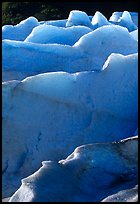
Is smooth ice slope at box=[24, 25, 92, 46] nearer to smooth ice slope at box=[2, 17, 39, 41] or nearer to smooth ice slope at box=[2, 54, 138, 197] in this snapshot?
smooth ice slope at box=[2, 17, 39, 41]

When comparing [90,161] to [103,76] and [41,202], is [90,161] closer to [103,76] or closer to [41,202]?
[41,202]

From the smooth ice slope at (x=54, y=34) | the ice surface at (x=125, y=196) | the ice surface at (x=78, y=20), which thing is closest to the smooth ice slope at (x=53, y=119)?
the ice surface at (x=125, y=196)

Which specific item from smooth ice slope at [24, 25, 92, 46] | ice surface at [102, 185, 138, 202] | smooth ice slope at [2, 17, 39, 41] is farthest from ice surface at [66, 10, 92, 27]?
ice surface at [102, 185, 138, 202]

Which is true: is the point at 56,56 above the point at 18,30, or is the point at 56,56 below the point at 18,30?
above

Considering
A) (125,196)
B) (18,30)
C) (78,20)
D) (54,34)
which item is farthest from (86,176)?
(78,20)

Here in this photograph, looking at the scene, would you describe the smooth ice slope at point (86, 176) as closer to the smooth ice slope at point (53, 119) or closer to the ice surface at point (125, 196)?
the ice surface at point (125, 196)

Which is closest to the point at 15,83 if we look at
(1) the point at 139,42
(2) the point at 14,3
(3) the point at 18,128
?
(3) the point at 18,128

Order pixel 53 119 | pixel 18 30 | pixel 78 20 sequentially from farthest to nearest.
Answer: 1. pixel 78 20
2. pixel 18 30
3. pixel 53 119

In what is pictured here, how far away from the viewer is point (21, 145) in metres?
2.02

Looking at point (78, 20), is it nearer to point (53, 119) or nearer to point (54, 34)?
point (54, 34)

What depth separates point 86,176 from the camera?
155cm

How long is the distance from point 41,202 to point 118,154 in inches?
11.9

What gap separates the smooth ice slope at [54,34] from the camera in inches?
111

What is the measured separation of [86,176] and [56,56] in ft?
3.31
